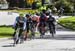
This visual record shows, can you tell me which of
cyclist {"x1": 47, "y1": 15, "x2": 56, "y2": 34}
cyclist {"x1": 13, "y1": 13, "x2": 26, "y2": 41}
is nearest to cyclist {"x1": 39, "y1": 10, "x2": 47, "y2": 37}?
cyclist {"x1": 47, "y1": 15, "x2": 56, "y2": 34}

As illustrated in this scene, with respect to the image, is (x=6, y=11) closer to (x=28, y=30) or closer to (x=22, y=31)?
(x=28, y=30)

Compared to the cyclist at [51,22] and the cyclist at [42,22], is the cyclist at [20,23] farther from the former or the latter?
the cyclist at [51,22]

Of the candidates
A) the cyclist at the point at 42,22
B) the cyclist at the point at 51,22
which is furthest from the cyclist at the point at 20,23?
the cyclist at the point at 51,22

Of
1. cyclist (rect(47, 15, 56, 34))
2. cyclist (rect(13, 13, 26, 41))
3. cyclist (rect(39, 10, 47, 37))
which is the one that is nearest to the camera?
cyclist (rect(13, 13, 26, 41))

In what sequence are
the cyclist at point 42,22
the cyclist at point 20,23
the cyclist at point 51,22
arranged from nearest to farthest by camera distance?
the cyclist at point 20,23, the cyclist at point 42,22, the cyclist at point 51,22

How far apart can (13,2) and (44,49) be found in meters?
50.1

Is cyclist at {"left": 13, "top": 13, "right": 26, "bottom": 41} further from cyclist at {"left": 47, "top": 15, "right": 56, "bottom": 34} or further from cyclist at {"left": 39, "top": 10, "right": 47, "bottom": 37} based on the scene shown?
cyclist at {"left": 47, "top": 15, "right": 56, "bottom": 34}

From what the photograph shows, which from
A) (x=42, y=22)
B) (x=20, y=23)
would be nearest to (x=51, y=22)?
(x=42, y=22)

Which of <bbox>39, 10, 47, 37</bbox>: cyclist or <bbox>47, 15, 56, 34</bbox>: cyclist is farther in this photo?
<bbox>47, 15, 56, 34</bbox>: cyclist

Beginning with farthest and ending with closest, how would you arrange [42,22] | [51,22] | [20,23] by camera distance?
[51,22] < [42,22] < [20,23]

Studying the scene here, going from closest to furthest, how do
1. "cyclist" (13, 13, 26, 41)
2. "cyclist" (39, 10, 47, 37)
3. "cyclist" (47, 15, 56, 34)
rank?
1. "cyclist" (13, 13, 26, 41)
2. "cyclist" (39, 10, 47, 37)
3. "cyclist" (47, 15, 56, 34)

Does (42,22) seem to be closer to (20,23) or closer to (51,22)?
(51,22)

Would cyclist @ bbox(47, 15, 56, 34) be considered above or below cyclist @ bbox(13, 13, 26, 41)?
below

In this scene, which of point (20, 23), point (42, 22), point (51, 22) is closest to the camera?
point (20, 23)
